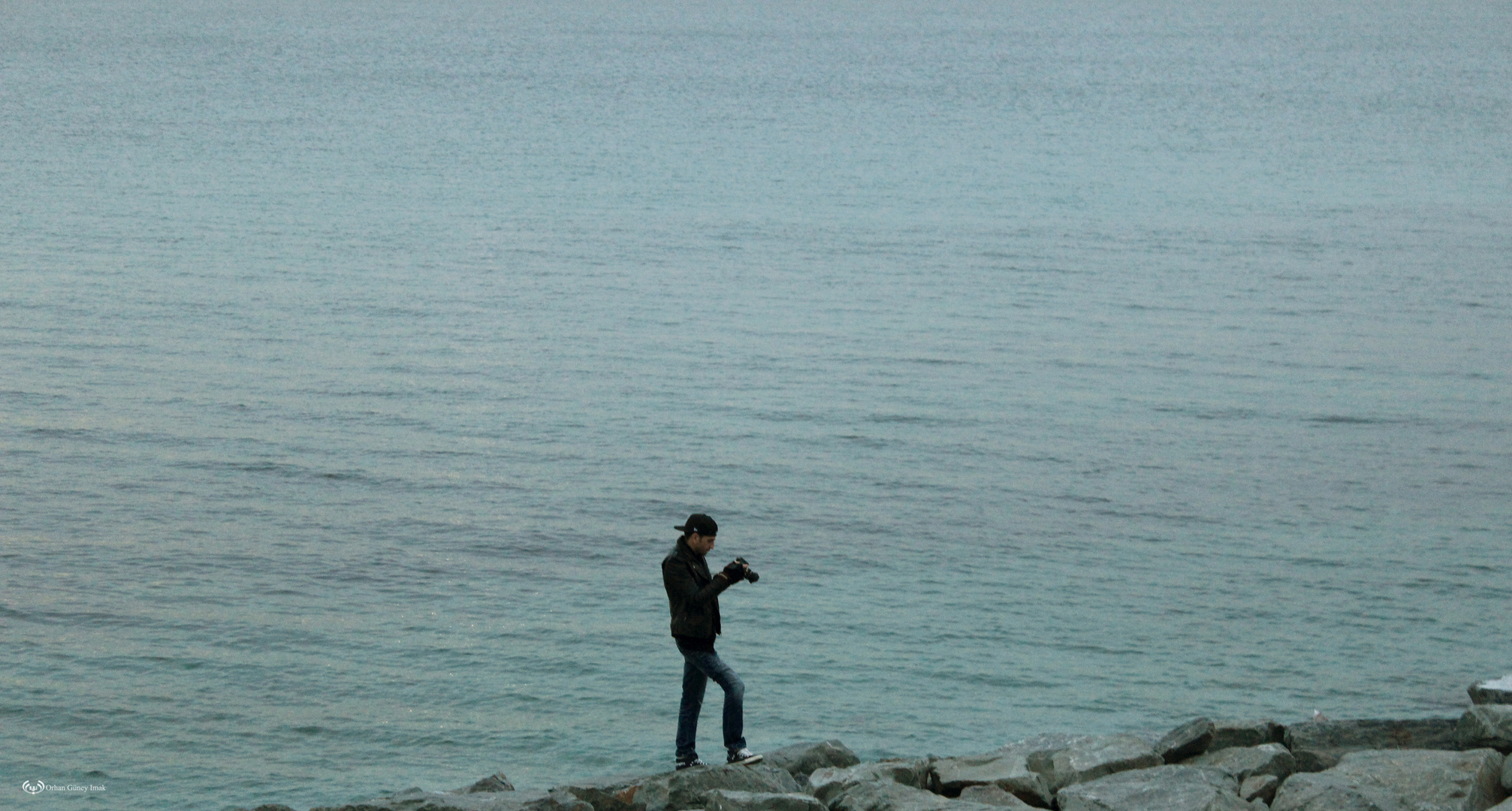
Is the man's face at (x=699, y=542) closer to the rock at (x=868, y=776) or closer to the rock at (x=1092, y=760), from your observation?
the rock at (x=868, y=776)

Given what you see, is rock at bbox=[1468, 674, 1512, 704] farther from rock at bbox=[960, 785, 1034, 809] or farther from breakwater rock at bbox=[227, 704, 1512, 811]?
rock at bbox=[960, 785, 1034, 809]

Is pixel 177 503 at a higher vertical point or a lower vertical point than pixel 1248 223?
lower

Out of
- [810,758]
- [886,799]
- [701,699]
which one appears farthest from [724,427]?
[886,799]

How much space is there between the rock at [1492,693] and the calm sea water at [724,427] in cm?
337

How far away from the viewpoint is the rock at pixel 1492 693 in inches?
552

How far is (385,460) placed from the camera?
28672 millimetres

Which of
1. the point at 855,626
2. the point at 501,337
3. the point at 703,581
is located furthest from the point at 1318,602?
the point at 501,337

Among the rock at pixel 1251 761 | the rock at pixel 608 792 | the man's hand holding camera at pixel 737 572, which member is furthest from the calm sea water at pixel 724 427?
the man's hand holding camera at pixel 737 572

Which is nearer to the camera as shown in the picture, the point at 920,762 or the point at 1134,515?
the point at 920,762

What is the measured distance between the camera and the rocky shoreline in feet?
36.1

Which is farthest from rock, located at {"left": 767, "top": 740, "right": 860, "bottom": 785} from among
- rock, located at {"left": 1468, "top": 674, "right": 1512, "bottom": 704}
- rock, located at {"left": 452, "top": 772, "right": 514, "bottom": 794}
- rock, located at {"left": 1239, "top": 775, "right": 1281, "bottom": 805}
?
rock, located at {"left": 1468, "top": 674, "right": 1512, "bottom": 704}

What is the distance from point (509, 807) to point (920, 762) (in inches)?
133

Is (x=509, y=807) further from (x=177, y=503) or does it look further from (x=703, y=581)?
(x=177, y=503)

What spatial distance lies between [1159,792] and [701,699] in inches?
140
